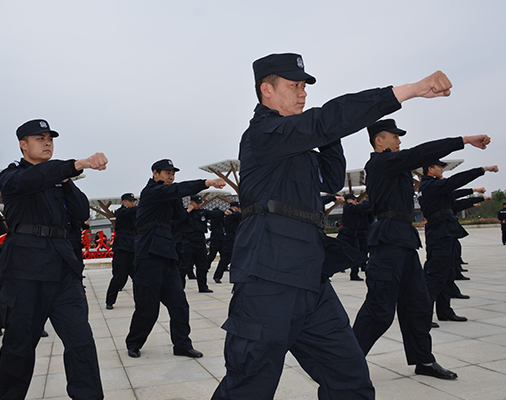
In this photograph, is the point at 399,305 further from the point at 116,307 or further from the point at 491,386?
the point at 116,307

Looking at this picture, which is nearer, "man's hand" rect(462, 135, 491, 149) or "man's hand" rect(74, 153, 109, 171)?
"man's hand" rect(74, 153, 109, 171)

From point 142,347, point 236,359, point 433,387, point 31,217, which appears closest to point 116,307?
point 142,347

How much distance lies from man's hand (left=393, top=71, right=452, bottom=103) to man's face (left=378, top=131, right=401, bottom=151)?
7.76ft

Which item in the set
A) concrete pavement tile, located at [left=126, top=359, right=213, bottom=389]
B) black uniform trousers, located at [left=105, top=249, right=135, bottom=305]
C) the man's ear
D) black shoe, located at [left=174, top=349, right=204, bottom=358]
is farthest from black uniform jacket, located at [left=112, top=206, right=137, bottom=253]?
the man's ear

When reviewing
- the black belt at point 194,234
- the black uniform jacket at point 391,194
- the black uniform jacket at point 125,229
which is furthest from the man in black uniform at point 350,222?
the black uniform jacket at point 391,194

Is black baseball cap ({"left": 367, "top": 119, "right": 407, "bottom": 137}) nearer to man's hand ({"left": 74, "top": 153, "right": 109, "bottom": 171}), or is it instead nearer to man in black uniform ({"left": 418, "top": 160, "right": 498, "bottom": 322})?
man in black uniform ({"left": 418, "top": 160, "right": 498, "bottom": 322})

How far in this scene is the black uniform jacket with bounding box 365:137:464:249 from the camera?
3.74 metres

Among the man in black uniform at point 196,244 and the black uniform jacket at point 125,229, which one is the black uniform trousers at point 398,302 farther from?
the man in black uniform at point 196,244

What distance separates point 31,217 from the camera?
3.34m

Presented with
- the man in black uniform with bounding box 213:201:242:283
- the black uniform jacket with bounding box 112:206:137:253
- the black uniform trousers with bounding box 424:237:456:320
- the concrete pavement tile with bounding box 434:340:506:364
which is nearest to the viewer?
the concrete pavement tile with bounding box 434:340:506:364

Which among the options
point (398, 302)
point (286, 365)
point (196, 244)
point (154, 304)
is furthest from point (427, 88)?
point (196, 244)

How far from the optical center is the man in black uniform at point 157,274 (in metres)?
5.00

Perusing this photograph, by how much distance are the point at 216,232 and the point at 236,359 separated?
1259cm

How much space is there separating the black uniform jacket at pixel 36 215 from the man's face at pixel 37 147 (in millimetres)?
81
